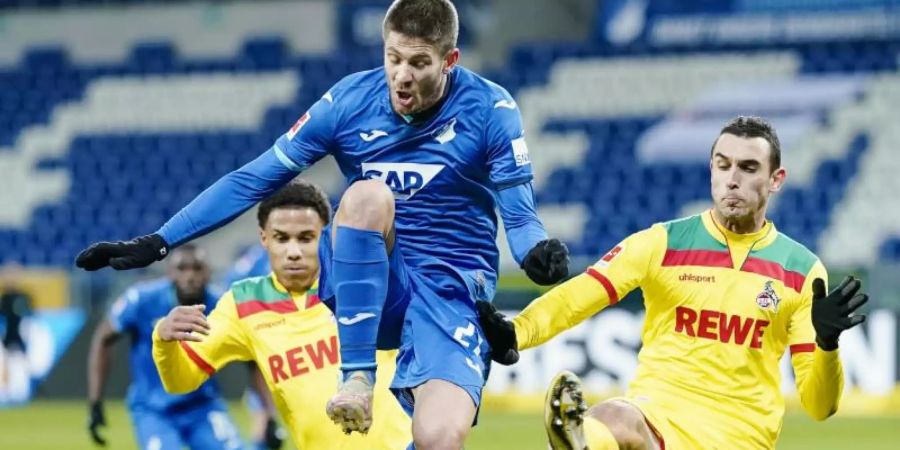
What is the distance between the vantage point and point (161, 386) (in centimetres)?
914

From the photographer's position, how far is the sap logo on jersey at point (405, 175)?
5.73 meters

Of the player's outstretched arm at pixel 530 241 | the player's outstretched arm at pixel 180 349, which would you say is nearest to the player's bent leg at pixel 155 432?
the player's outstretched arm at pixel 180 349

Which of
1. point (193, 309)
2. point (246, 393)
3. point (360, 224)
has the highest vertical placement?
point (360, 224)

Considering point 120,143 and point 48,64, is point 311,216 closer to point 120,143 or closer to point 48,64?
point 120,143

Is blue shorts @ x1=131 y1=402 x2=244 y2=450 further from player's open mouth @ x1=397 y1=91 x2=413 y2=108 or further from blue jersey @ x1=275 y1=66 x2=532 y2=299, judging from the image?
player's open mouth @ x1=397 y1=91 x2=413 y2=108

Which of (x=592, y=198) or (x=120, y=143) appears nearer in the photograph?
(x=592, y=198)

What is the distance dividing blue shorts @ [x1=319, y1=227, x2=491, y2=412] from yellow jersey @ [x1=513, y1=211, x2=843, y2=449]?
39 cm

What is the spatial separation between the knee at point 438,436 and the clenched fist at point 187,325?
1.13 meters

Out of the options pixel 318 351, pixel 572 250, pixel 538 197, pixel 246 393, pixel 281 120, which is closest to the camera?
pixel 318 351

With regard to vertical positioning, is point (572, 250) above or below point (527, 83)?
Result: below

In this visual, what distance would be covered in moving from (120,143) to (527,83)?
6.35m

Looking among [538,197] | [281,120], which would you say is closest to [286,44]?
[281,120]

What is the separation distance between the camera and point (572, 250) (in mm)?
20641

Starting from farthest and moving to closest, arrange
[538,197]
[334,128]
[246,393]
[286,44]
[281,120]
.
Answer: [286,44], [281,120], [538,197], [246,393], [334,128]
